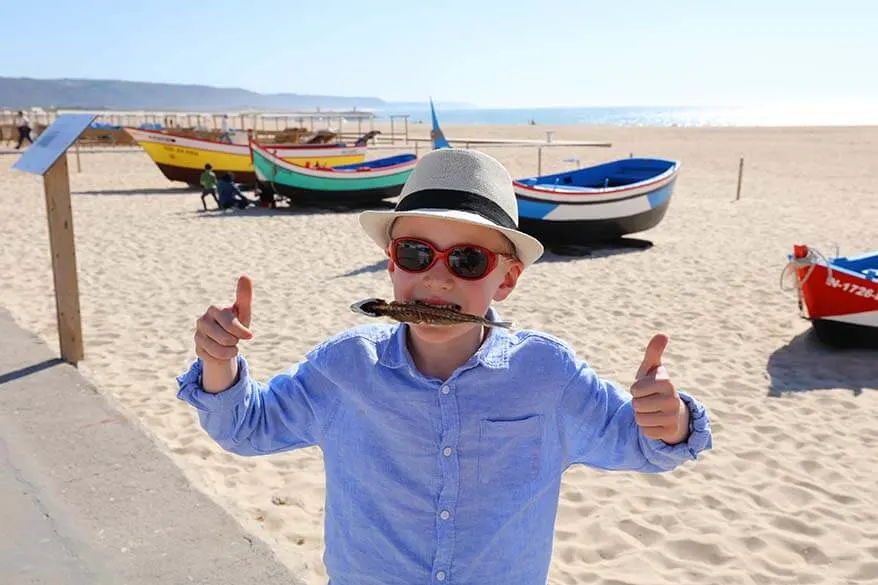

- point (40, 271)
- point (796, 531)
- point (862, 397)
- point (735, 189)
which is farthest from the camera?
point (735, 189)

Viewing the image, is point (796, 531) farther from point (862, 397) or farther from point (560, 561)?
point (862, 397)

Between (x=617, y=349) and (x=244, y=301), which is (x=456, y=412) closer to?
(x=244, y=301)

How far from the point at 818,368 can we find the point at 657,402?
568cm

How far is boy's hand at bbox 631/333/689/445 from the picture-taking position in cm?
140

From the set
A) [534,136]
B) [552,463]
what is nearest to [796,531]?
[552,463]

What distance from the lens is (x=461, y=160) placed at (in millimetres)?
1538

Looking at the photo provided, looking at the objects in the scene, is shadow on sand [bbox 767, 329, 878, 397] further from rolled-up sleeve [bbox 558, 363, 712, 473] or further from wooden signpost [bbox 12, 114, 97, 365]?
wooden signpost [bbox 12, 114, 97, 365]

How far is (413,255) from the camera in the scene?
4.97 ft

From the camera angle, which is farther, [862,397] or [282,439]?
[862,397]

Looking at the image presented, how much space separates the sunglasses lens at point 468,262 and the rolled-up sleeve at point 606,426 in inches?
11.5

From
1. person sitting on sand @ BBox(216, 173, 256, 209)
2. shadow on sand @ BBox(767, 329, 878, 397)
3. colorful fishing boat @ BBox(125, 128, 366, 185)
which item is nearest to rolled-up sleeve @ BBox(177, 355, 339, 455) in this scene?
shadow on sand @ BBox(767, 329, 878, 397)

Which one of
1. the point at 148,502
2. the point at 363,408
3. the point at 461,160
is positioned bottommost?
the point at 148,502

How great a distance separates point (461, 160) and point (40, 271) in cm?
916

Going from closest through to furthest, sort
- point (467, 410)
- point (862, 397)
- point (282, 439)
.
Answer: point (467, 410) → point (282, 439) → point (862, 397)
